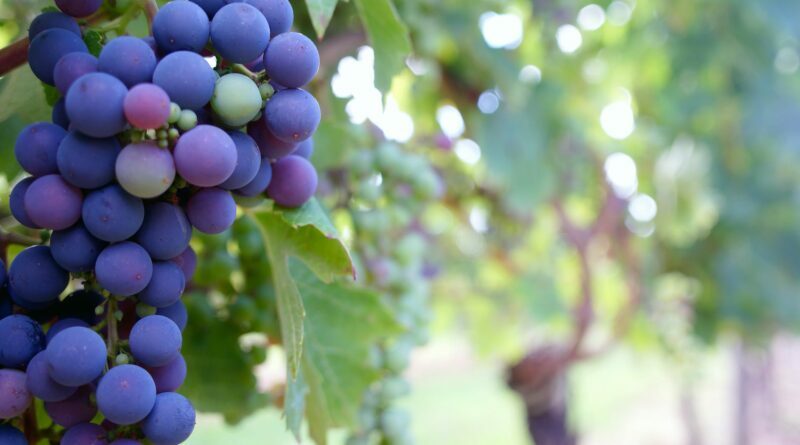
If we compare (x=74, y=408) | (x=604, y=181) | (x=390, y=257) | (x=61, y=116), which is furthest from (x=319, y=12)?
(x=604, y=181)

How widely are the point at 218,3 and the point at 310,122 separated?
0.28 ft

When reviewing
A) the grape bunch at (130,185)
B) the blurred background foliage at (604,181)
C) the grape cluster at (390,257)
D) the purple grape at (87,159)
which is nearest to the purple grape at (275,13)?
the grape bunch at (130,185)

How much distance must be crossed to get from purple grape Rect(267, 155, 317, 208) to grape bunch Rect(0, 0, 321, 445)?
41 mm

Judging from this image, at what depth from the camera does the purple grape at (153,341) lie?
1.29 ft

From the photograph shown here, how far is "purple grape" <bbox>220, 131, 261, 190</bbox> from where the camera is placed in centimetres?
41

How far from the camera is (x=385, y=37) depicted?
1.90 ft

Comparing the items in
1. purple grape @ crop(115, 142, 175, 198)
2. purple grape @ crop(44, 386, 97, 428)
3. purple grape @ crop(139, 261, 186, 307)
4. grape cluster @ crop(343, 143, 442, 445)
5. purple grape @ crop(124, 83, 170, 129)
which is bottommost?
grape cluster @ crop(343, 143, 442, 445)

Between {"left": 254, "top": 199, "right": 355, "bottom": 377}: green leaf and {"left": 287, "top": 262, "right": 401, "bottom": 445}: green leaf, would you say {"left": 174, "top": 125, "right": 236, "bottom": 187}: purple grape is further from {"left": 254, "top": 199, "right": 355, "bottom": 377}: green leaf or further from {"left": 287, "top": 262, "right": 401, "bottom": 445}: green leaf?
{"left": 287, "top": 262, "right": 401, "bottom": 445}: green leaf

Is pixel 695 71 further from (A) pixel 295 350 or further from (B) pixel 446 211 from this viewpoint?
(A) pixel 295 350

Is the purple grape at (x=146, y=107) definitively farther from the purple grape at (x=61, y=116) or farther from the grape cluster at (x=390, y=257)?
the grape cluster at (x=390, y=257)

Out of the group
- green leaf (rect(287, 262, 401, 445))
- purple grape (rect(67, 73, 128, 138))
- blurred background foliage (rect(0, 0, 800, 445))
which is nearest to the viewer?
purple grape (rect(67, 73, 128, 138))

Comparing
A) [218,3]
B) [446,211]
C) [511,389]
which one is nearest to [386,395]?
[218,3]

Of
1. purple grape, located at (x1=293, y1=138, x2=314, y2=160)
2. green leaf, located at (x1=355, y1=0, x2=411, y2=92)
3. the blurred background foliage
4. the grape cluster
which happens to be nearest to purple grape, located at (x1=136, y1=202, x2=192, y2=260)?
purple grape, located at (x1=293, y1=138, x2=314, y2=160)

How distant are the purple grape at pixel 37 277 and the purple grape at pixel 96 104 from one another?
9 cm
